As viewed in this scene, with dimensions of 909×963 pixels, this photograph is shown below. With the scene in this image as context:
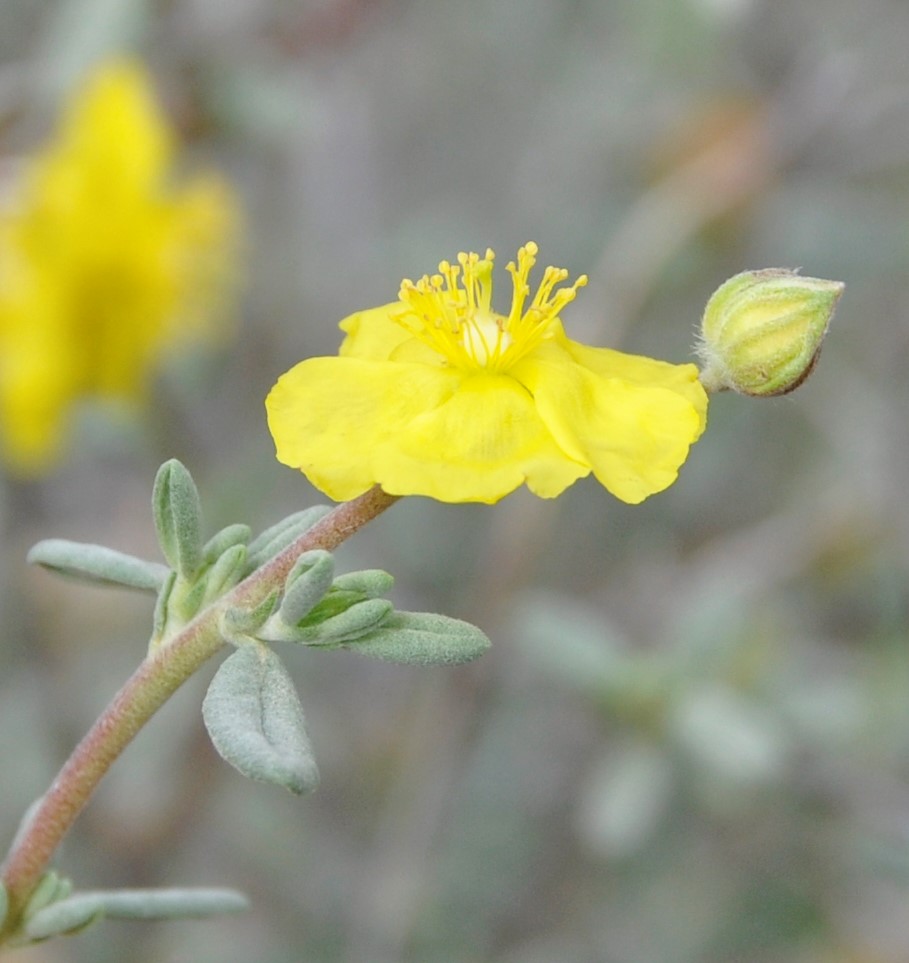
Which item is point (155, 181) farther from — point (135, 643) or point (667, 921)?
point (667, 921)

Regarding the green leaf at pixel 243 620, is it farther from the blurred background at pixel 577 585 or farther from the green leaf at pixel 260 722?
the blurred background at pixel 577 585

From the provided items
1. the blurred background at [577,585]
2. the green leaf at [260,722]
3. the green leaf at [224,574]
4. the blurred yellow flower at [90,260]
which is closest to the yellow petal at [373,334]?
the green leaf at [224,574]

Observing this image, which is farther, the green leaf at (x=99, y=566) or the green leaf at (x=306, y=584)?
the green leaf at (x=99, y=566)

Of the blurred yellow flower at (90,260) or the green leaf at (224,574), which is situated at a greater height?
the blurred yellow flower at (90,260)

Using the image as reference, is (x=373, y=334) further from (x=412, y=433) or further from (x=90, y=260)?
(x=90, y=260)

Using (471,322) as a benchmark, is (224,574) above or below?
below

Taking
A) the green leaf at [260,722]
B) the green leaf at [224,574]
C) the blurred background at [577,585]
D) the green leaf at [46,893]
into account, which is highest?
the blurred background at [577,585]

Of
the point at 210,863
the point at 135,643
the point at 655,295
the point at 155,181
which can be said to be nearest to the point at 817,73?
the point at 655,295

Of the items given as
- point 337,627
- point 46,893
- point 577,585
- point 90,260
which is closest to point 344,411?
point 337,627
